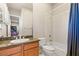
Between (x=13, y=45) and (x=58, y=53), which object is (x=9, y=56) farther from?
(x=58, y=53)

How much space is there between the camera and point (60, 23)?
1.78 meters

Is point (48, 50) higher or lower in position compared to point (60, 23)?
lower

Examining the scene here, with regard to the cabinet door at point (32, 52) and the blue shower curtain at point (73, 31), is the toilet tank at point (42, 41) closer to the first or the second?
the cabinet door at point (32, 52)

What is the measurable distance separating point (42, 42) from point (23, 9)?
0.61 m

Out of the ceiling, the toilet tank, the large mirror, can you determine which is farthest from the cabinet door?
the ceiling

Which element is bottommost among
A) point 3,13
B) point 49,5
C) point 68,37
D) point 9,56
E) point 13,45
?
point 9,56

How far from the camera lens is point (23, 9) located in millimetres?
1759

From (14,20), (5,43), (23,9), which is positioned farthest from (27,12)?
(5,43)

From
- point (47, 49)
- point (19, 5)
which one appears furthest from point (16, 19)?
point (47, 49)

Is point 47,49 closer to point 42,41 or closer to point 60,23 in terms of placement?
point 42,41

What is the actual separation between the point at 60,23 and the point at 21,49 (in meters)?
0.75

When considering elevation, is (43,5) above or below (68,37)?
above

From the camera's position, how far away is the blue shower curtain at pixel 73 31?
1.75 m

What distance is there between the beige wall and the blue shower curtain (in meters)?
0.07
